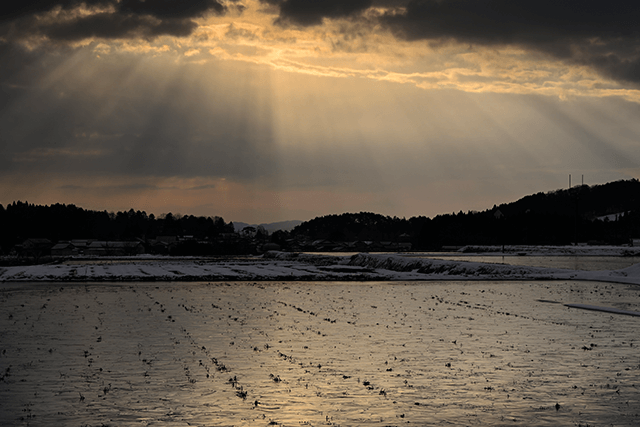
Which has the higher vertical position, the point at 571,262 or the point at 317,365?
the point at 317,365

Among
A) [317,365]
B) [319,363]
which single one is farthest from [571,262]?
[317,365]

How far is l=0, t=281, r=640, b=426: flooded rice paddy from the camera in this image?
44.0ft

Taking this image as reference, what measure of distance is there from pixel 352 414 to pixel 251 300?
27.5 meters

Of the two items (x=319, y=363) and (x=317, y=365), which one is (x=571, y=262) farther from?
(x=317, y=365)

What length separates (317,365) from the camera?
18.5 metres

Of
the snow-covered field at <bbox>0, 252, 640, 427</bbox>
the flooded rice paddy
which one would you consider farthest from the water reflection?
the flooded rice paddy

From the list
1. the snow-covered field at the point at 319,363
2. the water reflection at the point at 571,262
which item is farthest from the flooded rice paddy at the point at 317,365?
the water reflection at the point at 571,262

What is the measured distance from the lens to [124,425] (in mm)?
12422

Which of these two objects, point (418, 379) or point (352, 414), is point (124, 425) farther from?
point (418, 379)

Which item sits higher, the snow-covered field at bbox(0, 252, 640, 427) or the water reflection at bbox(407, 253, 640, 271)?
the snow-covered field at bbox(0, 252, 640, 427)

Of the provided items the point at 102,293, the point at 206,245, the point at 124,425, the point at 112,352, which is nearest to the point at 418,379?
the point at 124,425

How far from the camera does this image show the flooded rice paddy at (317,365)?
1342 centimetres

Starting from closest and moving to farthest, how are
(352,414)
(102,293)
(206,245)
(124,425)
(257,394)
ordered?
(124,425) < (352,414) < (257,394) < (102,293) < (206,245)

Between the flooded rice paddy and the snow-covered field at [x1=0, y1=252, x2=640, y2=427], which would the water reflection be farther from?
the flooded rice paddy
